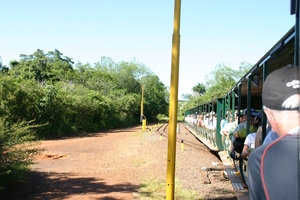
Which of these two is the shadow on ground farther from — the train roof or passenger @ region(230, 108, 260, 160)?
the train roof

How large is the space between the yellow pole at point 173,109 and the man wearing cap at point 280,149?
9.43ft

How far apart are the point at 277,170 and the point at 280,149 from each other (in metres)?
0.09

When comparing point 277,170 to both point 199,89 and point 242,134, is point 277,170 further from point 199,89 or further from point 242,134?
point 199,89

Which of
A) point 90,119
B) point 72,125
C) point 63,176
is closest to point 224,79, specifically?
point 90,119

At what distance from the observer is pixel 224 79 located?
63.2 meters

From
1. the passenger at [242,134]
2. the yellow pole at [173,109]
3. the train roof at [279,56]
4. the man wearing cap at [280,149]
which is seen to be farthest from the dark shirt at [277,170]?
the passenger at [242,134]

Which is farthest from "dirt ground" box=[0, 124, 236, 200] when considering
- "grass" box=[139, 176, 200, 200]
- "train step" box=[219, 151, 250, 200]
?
"train step" box=[219, 151, 250, 200]

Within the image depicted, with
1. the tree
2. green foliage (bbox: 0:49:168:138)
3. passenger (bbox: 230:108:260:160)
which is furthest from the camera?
the tree

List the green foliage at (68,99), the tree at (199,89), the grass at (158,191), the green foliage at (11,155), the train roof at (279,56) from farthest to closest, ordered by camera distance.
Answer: the tree at (199,89), the green foliage at (68,99), the green foliage at (11,155), the grass at (158,191), the train roof at (279,56)

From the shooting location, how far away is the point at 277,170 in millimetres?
1383

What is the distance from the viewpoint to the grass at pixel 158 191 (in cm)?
710

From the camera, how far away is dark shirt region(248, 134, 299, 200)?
1354 mm

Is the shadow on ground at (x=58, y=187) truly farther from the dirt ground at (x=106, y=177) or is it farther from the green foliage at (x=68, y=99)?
A: the green foliage at (x=68, y=99)

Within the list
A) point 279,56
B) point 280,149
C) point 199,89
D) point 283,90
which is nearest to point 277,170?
point 280,149
